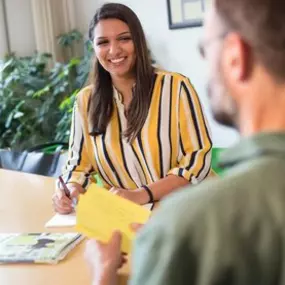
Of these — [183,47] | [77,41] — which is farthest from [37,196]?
[77,41]

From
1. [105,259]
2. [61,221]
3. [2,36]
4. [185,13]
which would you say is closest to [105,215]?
[105,259]

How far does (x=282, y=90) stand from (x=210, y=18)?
140 mm

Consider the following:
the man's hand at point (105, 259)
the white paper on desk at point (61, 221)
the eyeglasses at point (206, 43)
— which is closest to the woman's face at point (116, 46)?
the white paper on desk at point (61, 221)

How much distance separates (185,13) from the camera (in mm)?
3865

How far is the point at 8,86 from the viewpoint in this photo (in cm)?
423

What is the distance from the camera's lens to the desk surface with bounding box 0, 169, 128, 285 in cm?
144

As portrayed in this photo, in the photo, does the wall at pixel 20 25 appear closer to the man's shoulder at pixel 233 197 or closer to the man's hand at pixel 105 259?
the man's hand at pixel 105 259

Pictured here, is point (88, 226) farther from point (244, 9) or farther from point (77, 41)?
point (77, 41)

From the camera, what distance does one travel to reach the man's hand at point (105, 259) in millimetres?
1217

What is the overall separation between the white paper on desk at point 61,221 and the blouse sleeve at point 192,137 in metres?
0.40

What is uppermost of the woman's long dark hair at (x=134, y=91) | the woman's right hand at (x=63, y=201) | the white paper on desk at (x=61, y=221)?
the woman's long dark hair at (x=134, y=91)

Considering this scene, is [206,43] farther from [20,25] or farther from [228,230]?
[20,25]

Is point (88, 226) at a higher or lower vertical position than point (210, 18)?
lower

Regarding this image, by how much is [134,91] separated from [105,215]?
83cm
